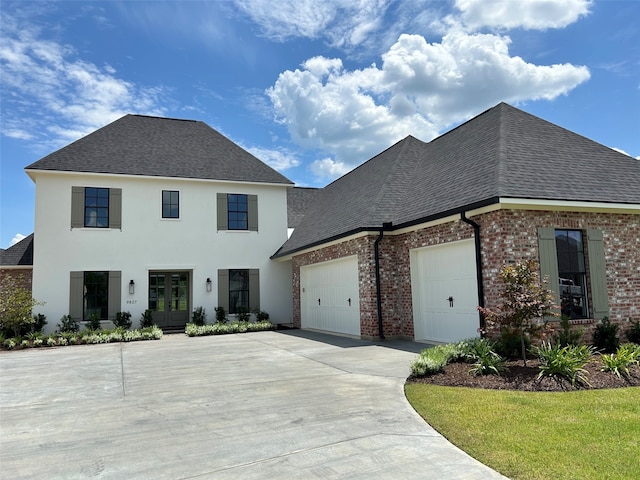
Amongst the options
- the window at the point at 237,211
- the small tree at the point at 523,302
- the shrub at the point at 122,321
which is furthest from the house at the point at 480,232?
the shrub at the point at 122,321

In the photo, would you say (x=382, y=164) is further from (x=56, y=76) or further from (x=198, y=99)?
(x=56, y=76)

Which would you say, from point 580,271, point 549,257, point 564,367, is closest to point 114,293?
point 549,257

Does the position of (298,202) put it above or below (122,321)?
above

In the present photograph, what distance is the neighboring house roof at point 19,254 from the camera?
18.2 m

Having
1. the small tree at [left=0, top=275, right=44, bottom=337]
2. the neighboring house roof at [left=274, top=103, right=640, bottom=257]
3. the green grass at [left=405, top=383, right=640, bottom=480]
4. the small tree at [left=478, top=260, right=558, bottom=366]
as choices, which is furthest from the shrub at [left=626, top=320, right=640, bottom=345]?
the small tree at [left=0, top=275, right=44, bottom=337]

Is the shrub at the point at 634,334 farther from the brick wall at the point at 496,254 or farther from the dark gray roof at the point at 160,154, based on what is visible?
the dark gray roof at the point at 160,154

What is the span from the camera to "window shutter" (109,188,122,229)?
1767 centimetres

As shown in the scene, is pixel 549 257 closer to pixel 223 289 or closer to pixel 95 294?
pixel 223 289

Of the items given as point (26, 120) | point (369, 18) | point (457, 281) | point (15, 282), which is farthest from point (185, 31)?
point (15, 282)

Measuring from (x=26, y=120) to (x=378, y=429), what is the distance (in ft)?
48.0

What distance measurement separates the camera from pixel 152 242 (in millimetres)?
18141

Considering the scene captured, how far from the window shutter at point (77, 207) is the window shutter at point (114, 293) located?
7.31 ft

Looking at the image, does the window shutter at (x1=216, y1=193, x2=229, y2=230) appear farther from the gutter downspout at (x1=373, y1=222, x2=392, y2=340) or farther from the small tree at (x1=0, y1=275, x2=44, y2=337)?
the gutter downspout at (x1=373, y1=222, x2=392, y2=340)

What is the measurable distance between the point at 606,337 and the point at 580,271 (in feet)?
4.62
